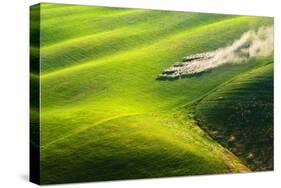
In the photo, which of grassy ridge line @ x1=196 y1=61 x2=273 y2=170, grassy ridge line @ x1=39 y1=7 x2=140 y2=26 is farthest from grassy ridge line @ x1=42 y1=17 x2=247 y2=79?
grassy ridge line @ x1=196 y1=61 x2=273 y2=170

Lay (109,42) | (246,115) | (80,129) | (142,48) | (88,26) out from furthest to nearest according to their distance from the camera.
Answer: (246,115), (142,48), (109,42), (88,26), (80,129)

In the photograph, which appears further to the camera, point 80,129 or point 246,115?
point 246,115

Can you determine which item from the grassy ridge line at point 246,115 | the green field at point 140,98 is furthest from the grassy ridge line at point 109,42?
the grassy ridge line at point 246,115

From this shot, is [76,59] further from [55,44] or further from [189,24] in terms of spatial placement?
[189,24]

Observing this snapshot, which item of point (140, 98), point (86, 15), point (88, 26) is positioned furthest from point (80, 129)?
point (86, 15)

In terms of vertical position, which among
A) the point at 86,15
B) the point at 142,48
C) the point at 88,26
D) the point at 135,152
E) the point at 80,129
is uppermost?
the point at 86,15

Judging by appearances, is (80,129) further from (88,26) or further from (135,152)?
(88,26)

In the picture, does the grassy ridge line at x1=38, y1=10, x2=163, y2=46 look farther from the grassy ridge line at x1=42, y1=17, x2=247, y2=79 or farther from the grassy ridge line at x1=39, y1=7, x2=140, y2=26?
the grassy ridge line at x1=42, y1=17, x2=247, y2=79
